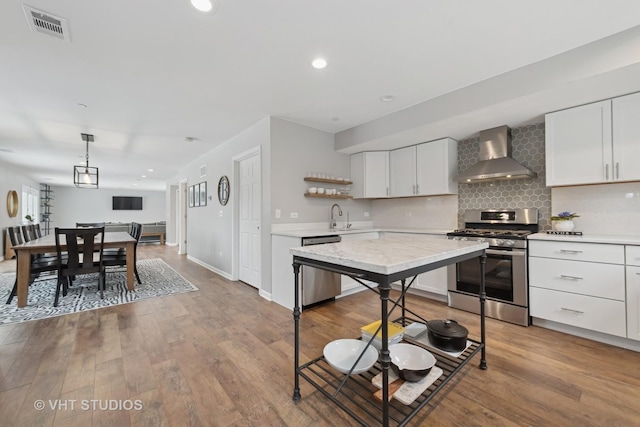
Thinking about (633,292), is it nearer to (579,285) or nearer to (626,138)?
(579,285)

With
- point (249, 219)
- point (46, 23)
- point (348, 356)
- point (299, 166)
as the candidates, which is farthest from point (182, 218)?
point (348, 356)

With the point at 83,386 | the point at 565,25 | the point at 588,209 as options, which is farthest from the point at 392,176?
the point at 83,386

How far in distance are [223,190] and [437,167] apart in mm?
3641

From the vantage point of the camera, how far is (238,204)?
4.52 m

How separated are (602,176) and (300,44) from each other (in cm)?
295

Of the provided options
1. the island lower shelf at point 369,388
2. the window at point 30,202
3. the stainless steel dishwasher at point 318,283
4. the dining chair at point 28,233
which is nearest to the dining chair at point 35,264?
the dining chair at point 28,233

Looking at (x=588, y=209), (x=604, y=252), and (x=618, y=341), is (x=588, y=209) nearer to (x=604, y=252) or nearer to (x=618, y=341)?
(x=604, y=252)

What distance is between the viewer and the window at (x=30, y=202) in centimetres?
855

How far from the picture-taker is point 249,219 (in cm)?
425

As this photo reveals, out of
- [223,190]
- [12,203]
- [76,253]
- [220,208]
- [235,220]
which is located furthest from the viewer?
[12,203]

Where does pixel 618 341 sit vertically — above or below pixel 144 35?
below

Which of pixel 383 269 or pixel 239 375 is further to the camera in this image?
pixel 239 375

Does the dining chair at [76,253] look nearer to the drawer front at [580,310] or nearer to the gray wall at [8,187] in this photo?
the drawer front at [580,310]

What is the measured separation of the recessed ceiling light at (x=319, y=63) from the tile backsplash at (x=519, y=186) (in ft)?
8.00
